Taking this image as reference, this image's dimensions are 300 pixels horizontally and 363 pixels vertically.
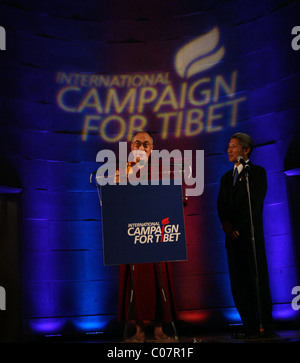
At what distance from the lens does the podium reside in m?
3.81

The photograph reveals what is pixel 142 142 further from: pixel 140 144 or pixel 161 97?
pixel 161 97

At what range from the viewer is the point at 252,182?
179 inches

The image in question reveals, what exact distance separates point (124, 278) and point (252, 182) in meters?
1.31

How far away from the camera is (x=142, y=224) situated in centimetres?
385

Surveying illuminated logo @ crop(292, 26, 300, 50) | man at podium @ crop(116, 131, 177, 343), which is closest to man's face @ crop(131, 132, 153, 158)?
man at podium @ crop(116, 131, 177, 343)

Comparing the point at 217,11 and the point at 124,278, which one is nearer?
the point at 124,278

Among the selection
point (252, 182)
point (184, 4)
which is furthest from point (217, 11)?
point (252, 182)

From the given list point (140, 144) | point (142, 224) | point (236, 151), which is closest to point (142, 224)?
point (142, 224)

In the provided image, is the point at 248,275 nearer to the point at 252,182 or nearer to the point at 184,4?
the point at 252,182

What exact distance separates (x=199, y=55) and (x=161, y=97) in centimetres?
58

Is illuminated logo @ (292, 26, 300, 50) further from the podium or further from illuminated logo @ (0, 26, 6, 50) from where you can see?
illuminated logo @ (0, 26, 6, 50)

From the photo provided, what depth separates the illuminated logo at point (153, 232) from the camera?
3.83 m

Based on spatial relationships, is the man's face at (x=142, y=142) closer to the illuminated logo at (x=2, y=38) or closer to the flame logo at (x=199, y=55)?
the flame logo at (x=199, y=55)

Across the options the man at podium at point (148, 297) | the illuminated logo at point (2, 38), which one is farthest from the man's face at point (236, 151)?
the illuminated logo at point (2, 38)
